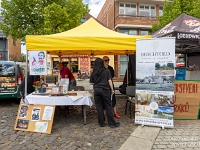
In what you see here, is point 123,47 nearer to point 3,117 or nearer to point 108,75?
point 108,75

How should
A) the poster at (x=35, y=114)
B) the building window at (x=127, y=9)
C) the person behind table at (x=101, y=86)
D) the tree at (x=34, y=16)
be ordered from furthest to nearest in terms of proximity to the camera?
the building window at (x=127, y=9) → the tree at (x=34, y=16) → the person behind table at (x=101, y=86) → the poster at (x=35, y=114)

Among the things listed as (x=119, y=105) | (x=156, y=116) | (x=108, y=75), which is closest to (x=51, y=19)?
(x=119, y=105)

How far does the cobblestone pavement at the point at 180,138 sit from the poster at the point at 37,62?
3.20 metres

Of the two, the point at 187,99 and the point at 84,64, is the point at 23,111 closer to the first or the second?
the point at 187,99

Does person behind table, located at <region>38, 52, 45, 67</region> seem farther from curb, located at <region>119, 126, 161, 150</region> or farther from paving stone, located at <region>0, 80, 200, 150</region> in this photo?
curb, located at <region>119, 126, 161, 150</region>

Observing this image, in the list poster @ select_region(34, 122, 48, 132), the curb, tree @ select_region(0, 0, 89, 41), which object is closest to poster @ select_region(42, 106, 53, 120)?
poster @ select_region(34, 122, 48, 132)

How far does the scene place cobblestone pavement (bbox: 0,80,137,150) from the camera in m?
3.61

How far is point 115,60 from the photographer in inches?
905

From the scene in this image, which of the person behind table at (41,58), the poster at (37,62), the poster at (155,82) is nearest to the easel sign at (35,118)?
the poster at (37,62)

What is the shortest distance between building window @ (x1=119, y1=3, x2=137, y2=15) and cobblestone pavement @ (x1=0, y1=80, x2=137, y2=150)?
57.8ft

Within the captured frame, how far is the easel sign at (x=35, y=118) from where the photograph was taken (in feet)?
14.0

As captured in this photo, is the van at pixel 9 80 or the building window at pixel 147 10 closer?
the van at pixel 9 80

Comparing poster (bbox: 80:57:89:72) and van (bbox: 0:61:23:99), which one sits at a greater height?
poster (bbox: 80:57:89:72)

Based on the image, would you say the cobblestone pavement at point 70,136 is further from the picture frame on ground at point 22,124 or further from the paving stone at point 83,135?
the picture frame on ground at point 22,124
